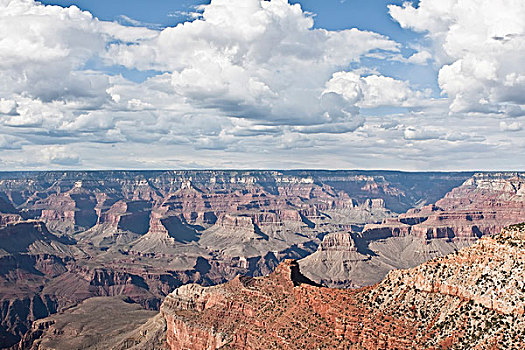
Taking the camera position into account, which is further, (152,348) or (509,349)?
(152,348)

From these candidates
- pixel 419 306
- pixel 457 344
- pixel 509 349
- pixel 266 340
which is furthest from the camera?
pixel 266 340

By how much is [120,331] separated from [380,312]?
126 meters

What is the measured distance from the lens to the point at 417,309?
71.6 meters

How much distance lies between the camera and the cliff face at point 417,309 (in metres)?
62.4

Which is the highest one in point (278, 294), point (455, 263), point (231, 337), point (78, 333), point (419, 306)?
point (455, 263)

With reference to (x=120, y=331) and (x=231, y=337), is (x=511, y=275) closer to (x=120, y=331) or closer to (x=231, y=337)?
(x=231, y=337)

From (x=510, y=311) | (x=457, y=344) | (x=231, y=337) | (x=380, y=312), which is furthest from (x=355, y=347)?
(x=231, y=337)

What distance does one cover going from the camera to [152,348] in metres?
149

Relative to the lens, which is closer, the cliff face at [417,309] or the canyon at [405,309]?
the cliff face at [417,309]

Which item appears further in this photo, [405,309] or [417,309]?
[405,309]

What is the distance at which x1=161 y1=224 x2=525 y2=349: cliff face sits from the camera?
62.4 meters

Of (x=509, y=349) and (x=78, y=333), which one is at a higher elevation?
(x=509, y=349)

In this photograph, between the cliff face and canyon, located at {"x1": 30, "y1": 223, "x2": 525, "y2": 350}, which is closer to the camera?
the cliff face

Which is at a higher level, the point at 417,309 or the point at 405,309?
the point at 417,309
